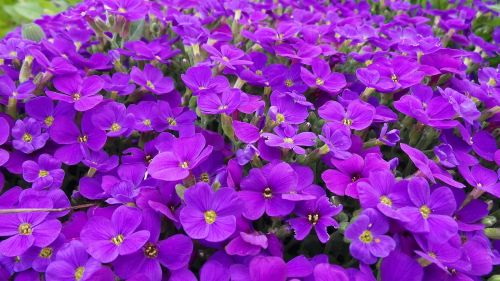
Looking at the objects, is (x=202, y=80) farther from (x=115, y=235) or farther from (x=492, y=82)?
(x=492, y=82)

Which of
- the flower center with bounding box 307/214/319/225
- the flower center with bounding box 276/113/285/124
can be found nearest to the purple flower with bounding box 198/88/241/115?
the flower center with bounding box 276/113/285/124

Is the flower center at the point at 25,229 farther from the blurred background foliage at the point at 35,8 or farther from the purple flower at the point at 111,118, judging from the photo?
the blurred background foliage at the point at 35,8

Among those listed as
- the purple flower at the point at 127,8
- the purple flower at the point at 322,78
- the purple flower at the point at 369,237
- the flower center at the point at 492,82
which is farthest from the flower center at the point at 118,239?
the flower center at the point at 492,82

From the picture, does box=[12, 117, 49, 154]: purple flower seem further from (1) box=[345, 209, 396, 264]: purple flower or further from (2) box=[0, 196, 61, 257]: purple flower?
(1) box=[345, 209, 396, 264]: purple flower

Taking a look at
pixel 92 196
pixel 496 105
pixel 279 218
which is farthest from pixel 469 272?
pixel 92 196

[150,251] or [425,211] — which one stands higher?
[425,211]

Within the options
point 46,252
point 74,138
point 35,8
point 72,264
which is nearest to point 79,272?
point 72,264
